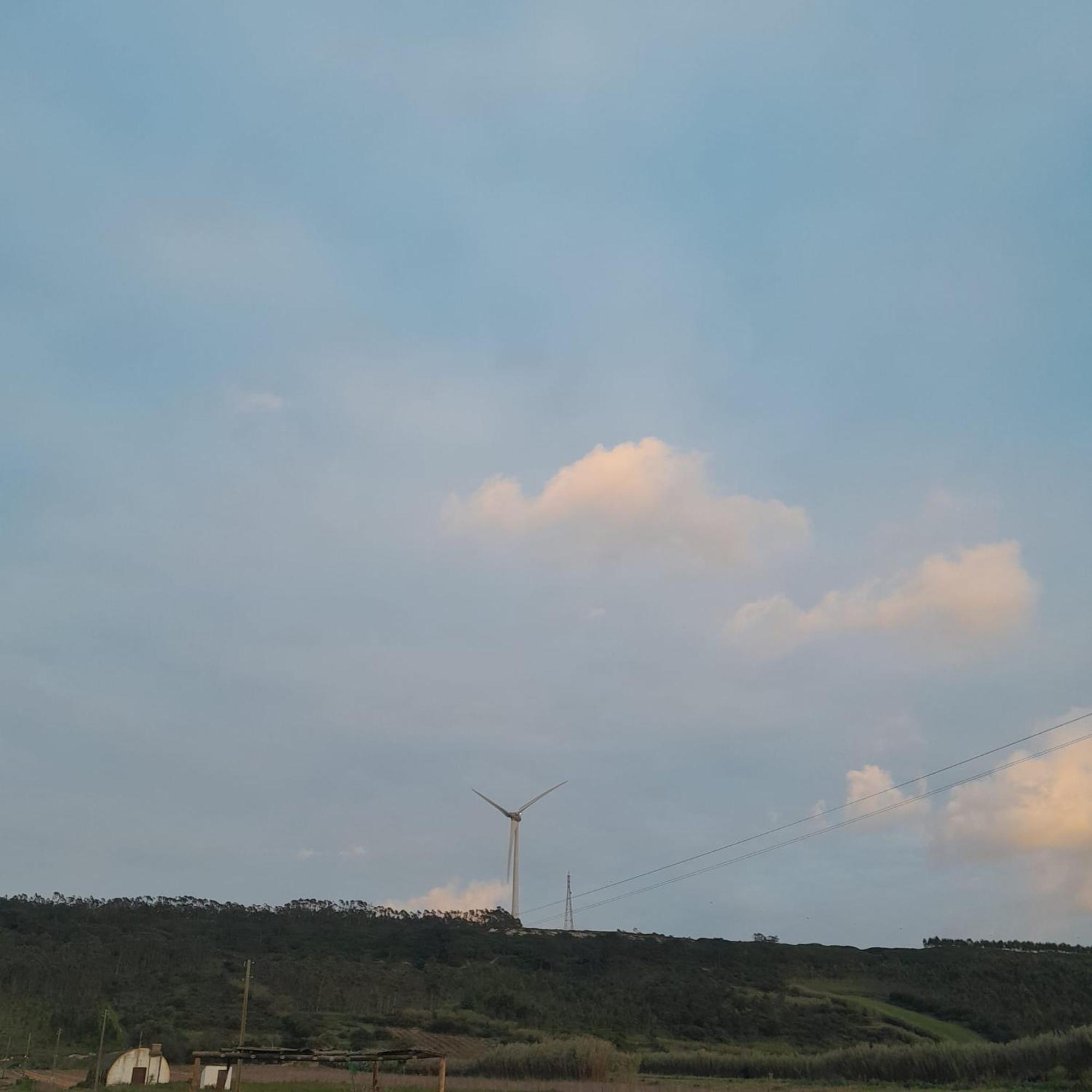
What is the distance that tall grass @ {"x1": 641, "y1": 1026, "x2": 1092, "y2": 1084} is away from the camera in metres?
47.9

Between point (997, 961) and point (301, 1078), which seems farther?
point (997, 961)

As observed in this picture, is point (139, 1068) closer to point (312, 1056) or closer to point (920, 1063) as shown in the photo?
point (312, 1056)

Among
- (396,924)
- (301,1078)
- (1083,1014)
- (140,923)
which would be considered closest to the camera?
(301,1078)

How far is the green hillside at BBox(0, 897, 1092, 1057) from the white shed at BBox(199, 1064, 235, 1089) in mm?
13343

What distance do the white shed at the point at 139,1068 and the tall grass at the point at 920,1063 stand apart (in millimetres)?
28124

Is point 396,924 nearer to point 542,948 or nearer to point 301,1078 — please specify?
point 542,948

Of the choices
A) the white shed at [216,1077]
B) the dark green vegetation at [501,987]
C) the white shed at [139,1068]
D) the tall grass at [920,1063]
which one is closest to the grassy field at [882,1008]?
the dark green vegetation at [501,987]

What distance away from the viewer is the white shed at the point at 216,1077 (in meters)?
44.5

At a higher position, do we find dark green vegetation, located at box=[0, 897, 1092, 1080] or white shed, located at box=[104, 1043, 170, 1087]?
dark green vegetation, located at box=[0, 897, 1092, 1080]

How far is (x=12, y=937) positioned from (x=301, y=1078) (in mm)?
66449

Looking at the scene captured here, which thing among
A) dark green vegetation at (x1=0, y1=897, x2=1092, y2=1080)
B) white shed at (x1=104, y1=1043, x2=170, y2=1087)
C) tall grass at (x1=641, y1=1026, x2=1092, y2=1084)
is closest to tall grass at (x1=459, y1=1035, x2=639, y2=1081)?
dark green vegetation at (x1=0, y1=897, x2=1092, y2=1080)

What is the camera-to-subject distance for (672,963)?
11375cm

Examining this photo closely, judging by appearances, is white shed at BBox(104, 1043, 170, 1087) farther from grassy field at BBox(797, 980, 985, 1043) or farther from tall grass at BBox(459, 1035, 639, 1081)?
grassy field at BBox(797, 980, 985, 1043)

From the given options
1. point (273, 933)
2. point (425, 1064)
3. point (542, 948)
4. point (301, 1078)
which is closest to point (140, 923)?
point (273, 933)
